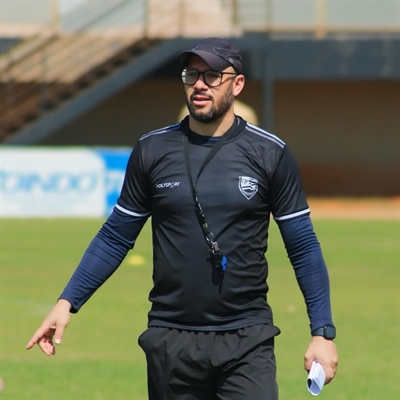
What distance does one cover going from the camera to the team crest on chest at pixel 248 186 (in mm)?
4777

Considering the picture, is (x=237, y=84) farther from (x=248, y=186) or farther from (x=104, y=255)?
(x=104, y=255)

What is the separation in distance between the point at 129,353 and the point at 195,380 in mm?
5059

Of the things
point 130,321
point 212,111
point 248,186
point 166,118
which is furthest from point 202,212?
point 166,118

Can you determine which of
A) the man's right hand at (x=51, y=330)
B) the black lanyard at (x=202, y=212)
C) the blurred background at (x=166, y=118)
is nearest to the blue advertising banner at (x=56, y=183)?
the blurred background at (x=166, y=118)

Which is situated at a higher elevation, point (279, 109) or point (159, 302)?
point (159, 302)

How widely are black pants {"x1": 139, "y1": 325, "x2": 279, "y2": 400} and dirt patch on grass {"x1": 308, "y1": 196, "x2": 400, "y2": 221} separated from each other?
20.0 metres

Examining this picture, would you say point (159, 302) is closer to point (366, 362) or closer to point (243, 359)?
point (243, 359)

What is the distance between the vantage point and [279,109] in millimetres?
30891

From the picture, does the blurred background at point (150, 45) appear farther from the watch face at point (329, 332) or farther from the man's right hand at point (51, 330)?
the watch face at point (329, 332)

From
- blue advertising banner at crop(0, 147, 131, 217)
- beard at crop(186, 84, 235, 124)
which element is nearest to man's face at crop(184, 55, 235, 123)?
beard at crop(186, 84, 235, 124)

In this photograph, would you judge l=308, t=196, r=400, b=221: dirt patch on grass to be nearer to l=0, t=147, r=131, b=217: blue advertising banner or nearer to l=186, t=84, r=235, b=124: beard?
l=0, t=147, r=131, b=217: blue advertising banner

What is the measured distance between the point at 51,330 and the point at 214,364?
0.78 m

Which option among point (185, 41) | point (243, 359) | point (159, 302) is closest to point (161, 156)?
point (159, 302)

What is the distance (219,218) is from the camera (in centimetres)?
476
